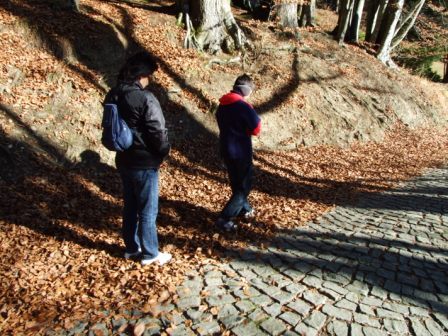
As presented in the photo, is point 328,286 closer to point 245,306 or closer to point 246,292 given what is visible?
point 246,292

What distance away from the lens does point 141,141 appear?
4.18 meters

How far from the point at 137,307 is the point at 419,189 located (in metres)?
7.52

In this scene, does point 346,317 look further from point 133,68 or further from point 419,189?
point 419,189

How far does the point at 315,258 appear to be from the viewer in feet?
17.3

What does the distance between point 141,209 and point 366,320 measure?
8.84ft

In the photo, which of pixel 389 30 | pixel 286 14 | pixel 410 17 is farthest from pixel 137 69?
pixel 410 17

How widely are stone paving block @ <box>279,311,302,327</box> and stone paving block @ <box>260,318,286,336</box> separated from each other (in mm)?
75

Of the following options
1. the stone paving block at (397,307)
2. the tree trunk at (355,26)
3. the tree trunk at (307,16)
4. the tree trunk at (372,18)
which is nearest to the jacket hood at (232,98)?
the stone paving block at (397,307)

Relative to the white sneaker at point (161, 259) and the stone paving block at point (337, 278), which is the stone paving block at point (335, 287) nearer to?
the stone paving block at point (337, 278)

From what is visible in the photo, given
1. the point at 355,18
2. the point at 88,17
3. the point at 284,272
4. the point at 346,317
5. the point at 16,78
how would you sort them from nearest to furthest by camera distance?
the point at 346,317, the point at 284,272, the point at 16,78, the point at 88,17, the point at 355,18

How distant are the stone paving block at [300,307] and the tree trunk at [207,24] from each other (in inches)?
380

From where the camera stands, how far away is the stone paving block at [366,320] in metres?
3.86

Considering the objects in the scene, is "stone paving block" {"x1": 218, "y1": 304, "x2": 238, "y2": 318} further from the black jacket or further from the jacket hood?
the jacket hood

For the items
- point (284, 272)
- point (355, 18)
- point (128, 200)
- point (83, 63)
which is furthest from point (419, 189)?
point (355, 18)
